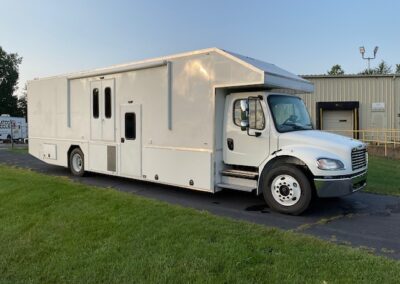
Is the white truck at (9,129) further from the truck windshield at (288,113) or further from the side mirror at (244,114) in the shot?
the truck windshield at (288,113)

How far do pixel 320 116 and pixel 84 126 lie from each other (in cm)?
2016

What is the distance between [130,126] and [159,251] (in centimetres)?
527

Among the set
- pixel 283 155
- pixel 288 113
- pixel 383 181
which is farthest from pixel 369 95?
pixel 283 155

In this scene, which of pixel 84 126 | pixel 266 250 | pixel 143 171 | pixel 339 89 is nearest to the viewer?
pixel 266 250

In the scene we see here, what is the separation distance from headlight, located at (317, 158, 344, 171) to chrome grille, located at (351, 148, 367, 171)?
38cm

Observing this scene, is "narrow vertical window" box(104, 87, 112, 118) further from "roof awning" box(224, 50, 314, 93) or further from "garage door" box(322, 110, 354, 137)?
"garage door" box(322, 110, 354, 137)

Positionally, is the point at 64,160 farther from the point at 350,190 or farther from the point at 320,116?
the point at 320,116

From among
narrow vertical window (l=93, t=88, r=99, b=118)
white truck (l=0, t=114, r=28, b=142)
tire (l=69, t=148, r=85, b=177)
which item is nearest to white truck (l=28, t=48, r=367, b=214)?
narrow vertical window (l=93, t=88, r=99, b=118)

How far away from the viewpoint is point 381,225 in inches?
263

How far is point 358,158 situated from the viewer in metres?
7.54

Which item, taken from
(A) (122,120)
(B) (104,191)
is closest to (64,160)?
(A) (122,120)

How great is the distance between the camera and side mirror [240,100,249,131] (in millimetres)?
7824

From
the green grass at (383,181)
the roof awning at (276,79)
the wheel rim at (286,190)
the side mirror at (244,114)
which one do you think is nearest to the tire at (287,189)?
the wheel rim at (286,190)

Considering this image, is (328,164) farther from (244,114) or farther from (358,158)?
(244,114)
